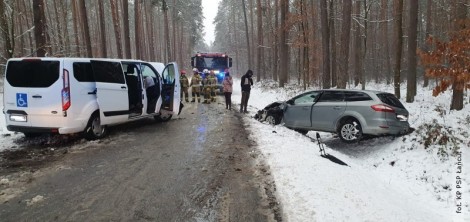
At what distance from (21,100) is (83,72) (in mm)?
1397

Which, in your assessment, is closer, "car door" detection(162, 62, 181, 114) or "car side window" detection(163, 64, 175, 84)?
"car door" detection(162, 62, 181, 114)

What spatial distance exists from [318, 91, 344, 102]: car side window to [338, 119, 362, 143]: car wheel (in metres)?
0.76

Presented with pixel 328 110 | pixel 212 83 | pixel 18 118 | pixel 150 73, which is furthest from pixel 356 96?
pixel 212 83

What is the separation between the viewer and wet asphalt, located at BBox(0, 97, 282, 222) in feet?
15.3

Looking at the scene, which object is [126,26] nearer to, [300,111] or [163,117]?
[163,117]

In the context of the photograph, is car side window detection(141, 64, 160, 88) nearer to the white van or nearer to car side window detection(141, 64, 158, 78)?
car side window detection(141, 64, 158, 78)

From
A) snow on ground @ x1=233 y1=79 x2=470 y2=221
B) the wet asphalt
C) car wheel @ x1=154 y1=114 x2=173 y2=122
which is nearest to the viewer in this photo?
the wet asphalt

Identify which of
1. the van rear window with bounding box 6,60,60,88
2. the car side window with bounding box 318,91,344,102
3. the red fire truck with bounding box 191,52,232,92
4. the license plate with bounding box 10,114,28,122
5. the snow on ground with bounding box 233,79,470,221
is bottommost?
the snow on ground with bounding box 233,79,470,221

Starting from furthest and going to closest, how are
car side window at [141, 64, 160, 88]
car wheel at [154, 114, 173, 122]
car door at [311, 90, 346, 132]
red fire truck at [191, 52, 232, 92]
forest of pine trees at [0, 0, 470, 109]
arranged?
red fire truck at [191, 52, 232, 92] → car wheel at [154, 114, 173, 122] → car side window at [141, 64, 160, 88] → car door at [311, 90, 346, 132] → forest of pine trees at [0, 0, 470, 109]

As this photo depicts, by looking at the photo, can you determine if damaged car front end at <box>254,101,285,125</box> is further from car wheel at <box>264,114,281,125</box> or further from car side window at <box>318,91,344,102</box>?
car side window at <box>318,91,344,102</box>

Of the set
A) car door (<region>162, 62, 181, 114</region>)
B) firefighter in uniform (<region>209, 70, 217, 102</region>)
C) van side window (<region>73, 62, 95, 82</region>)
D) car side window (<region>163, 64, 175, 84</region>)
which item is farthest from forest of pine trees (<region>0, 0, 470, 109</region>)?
firefighter in uniform (<region>209, 70, 217, 102</region>)

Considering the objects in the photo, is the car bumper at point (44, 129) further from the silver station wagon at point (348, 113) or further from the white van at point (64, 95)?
the silver station wagon at point (348, 113)

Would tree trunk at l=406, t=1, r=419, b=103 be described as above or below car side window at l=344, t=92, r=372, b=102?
above

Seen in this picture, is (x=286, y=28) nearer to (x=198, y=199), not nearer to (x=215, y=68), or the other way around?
(x=215, y=68)
